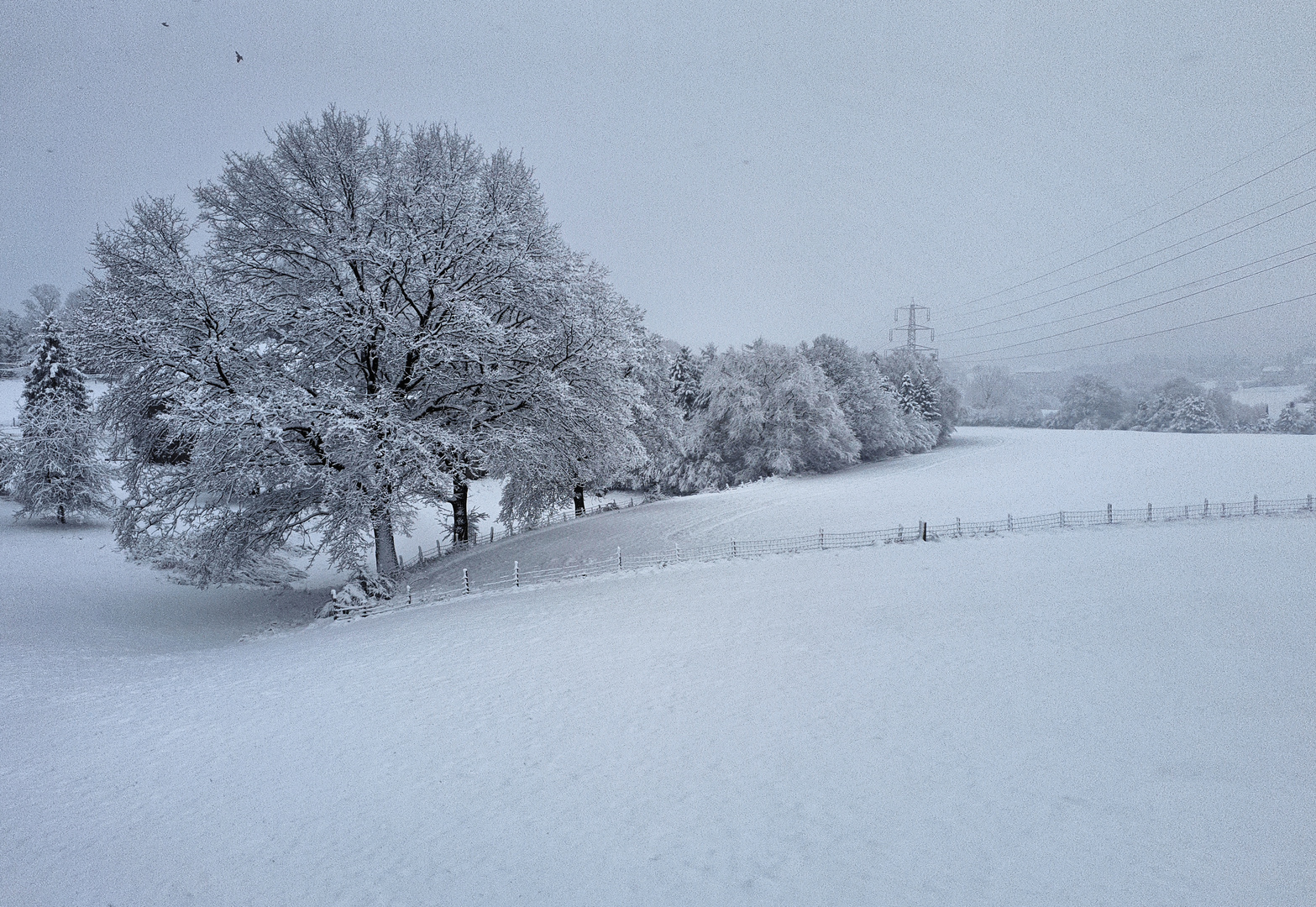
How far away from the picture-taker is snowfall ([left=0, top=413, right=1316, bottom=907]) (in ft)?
16.8

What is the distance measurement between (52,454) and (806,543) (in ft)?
113

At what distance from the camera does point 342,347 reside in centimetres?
1508

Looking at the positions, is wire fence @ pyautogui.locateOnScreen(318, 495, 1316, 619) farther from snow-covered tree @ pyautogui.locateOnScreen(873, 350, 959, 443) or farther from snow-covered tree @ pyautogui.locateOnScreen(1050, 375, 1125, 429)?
snow-covered tree @ pyautogui.locateOnScreen(1050, 375, 1125, 429)

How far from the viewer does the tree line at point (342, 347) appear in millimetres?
13570

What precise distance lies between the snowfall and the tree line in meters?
3.45

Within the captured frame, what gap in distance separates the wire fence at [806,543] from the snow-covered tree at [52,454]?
19902 mm

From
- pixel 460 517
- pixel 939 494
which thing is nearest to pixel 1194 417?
pixel 939 494

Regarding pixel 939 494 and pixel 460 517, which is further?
pixel 939 494

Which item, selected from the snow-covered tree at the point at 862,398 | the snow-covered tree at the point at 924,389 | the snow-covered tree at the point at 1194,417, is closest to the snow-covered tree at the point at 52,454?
the snow-covered tree at the point at 862,398

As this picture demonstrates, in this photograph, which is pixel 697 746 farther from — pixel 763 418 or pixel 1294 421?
pixel 1294 421

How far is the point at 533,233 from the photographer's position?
651 inches

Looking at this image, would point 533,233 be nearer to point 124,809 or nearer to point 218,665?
point 218,665

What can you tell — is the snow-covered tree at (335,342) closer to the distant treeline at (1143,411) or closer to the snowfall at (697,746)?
the snowfall at (697,746)

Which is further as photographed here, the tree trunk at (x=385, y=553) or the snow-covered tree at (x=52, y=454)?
the snow-covered tree at (x=52, y=454)
